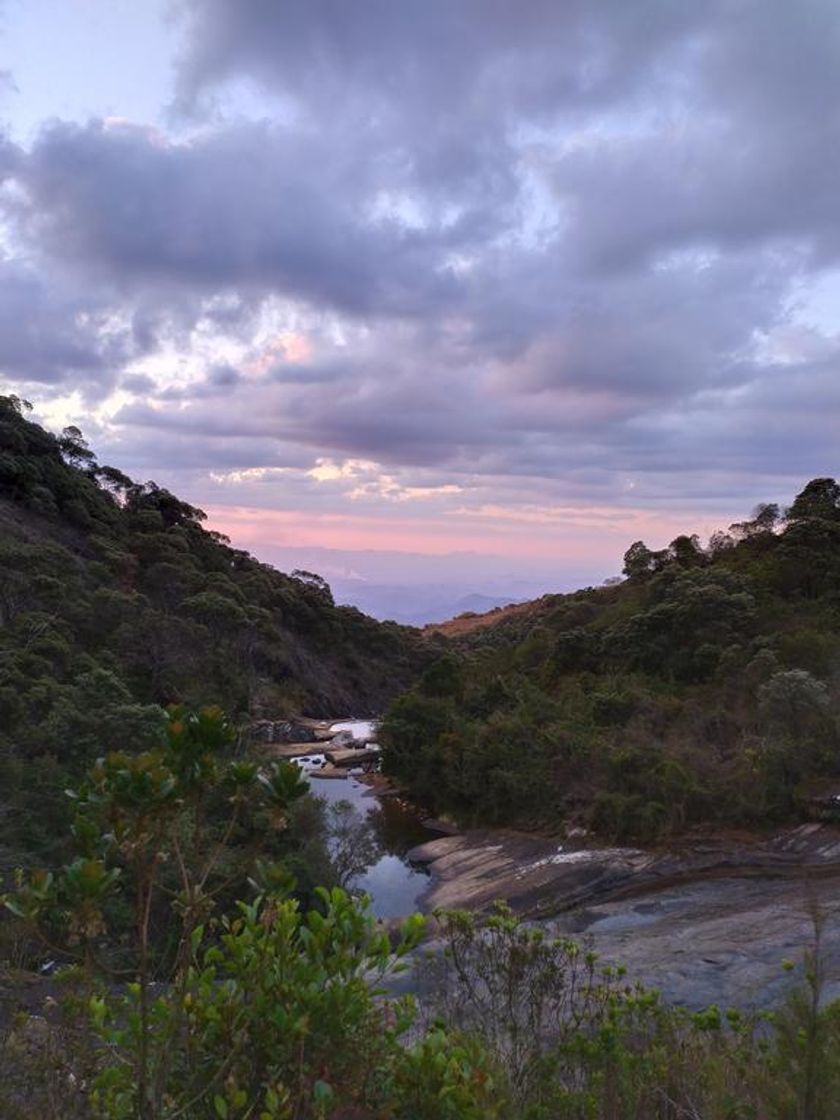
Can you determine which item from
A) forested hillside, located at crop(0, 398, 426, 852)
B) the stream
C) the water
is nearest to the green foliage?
forested hillside, located at crop(0, 398, 426, 852)

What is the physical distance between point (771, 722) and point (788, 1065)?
22559 mm

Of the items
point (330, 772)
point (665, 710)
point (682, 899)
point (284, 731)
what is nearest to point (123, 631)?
point (330, 772)

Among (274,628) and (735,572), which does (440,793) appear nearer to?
(735,572)

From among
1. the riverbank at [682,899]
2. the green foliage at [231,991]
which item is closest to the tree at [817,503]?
the riverbank at [682,899]

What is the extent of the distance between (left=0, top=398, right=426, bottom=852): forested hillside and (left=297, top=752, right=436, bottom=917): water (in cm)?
542

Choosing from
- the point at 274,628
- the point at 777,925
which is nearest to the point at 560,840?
the point at 777,925

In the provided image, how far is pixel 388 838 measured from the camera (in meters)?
30.8

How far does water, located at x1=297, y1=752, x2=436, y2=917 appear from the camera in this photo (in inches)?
959

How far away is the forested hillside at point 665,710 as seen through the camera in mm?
24016

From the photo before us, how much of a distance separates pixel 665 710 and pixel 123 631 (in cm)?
2054

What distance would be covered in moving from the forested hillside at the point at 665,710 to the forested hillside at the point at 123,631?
952cm

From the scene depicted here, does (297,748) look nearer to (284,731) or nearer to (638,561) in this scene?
(284,731)

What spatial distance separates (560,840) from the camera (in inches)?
1004

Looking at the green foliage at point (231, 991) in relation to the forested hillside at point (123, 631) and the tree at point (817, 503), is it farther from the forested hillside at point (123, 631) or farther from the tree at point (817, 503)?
the tree at point (817, 503)
